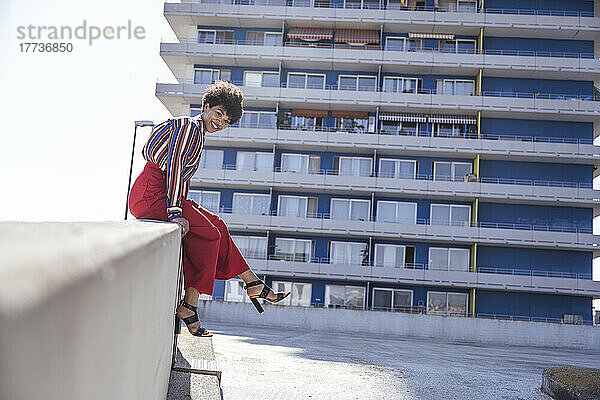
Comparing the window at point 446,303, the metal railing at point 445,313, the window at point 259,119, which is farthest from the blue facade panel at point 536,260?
the window at point 259,119

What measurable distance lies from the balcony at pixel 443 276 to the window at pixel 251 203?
103 inches

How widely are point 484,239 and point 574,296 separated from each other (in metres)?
5.18

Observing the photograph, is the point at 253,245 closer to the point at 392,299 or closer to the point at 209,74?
the point at 392,299

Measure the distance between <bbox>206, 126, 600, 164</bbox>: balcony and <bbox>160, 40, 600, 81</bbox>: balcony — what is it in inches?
137

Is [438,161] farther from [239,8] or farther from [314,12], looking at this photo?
[239,8]

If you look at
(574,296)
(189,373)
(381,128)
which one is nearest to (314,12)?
(381,128)

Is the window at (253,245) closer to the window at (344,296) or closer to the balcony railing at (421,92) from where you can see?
the window at (344,296)

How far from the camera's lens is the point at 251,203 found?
113 ft

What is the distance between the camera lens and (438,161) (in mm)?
34750

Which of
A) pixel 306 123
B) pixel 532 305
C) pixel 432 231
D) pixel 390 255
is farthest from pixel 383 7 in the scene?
pixel 532 305

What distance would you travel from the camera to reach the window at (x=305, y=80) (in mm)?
35938

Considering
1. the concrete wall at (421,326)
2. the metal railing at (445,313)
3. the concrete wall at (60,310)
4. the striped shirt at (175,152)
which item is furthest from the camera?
the metal railing at (445,313)

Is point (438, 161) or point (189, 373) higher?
point (438, 161)

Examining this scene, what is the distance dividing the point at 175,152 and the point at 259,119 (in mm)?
32219
